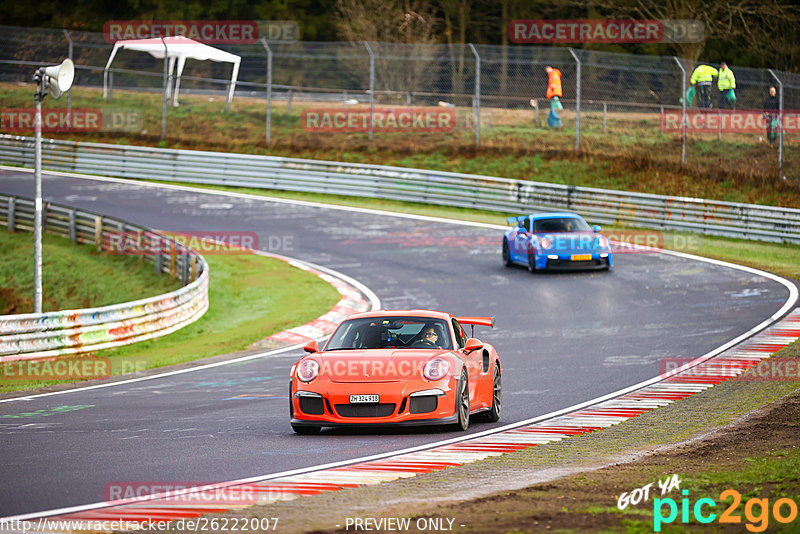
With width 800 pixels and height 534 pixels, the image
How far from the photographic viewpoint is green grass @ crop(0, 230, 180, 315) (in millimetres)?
24938

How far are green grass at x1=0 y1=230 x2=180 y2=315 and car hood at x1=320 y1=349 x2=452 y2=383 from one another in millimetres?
14361

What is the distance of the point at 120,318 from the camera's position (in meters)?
18.8

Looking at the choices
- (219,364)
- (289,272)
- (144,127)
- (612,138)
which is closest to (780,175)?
(612,138)

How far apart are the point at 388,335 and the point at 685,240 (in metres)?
19.0

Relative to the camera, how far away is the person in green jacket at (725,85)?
108 feet

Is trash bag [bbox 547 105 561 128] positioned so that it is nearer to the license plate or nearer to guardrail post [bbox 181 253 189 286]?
guardrail post [bbox 181 253 189 286]

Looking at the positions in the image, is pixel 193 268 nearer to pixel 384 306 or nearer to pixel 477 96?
pixel 384 306

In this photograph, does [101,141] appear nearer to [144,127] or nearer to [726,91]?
[144,127]

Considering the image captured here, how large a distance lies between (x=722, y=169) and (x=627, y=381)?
2017 centimetres

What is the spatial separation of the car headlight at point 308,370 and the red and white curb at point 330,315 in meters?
7.50

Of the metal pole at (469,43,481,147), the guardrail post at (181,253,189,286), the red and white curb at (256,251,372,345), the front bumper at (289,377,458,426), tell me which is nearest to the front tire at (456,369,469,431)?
the front bumper at (289,377,458,426)

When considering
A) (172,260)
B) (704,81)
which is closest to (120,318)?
(172,260)

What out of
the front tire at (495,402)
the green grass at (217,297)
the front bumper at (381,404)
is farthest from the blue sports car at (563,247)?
the front bumper at (381,404)

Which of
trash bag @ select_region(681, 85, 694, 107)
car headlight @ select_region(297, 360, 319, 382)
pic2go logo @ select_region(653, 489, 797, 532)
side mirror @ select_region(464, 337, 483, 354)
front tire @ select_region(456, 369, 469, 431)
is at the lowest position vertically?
front tire @ select_region(456, 369, 469, 431)
